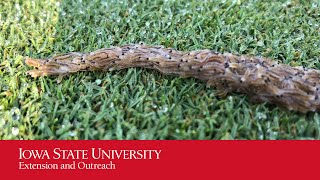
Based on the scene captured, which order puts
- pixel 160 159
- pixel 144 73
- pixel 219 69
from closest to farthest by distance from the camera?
pixel 160 159 < pixel 219 69 < pixel 144 73

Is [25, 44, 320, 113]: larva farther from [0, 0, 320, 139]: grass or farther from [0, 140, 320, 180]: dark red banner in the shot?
[0, 140, 320, 180]: dark red banner

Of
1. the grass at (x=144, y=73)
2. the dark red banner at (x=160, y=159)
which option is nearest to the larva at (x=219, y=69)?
the grass at (x=144, y=73)

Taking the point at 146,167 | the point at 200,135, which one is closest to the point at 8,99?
the point at 146,167

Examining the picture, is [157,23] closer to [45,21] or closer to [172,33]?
[172,33]

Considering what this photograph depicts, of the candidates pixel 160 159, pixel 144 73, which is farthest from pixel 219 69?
pixel 160 159

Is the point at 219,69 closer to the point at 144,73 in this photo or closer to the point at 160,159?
the point at 144,73

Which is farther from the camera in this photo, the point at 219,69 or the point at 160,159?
the point at 219,69
